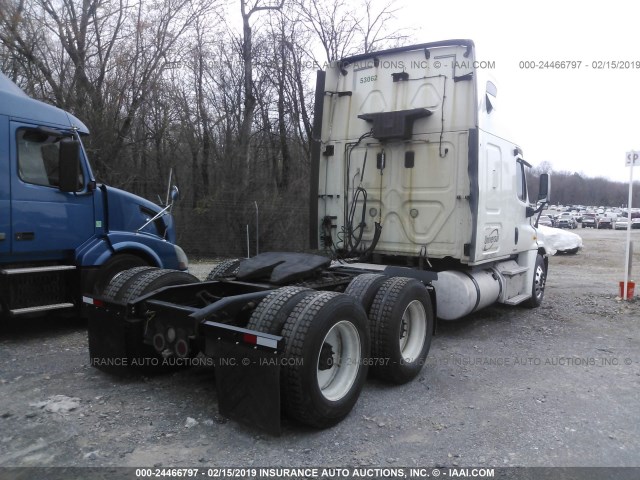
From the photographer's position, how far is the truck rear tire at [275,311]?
365cm

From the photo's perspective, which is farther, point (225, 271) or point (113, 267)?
point (113, 267)

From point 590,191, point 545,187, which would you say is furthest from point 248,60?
point 590,191

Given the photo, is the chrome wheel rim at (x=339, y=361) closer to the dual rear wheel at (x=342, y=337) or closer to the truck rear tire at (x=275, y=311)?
the dual rear wheel at (x=342, y=337)

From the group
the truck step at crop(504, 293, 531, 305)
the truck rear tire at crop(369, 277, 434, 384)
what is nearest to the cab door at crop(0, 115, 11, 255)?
the truck rear tire at crop(369, 277, 434, 384)

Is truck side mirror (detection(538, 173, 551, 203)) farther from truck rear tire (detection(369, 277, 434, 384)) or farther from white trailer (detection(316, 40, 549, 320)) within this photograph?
truck rear tire (detection(369, 277, 434, 384))

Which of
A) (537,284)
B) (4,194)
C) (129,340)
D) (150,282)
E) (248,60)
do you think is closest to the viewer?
(129,340)

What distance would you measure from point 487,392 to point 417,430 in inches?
46.0

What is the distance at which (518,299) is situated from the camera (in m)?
7.90

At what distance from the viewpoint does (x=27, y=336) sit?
20.4 ft

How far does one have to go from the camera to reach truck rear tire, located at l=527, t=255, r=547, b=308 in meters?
8.59

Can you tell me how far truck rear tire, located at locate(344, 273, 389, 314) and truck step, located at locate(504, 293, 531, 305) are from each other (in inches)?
137

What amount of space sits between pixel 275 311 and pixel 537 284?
255 inches

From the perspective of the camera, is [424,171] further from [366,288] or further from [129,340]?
[129,340]

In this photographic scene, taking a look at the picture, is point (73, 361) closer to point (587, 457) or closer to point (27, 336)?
point (27, 336)
